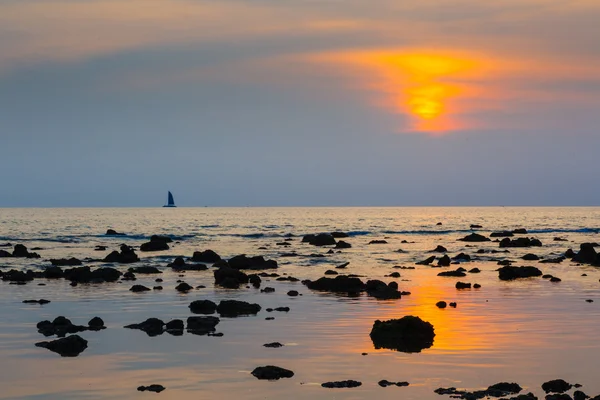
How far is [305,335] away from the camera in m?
29.4

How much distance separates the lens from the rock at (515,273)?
56597 mm

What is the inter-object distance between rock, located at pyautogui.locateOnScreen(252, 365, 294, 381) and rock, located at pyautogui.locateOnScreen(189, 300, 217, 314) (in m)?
14.3

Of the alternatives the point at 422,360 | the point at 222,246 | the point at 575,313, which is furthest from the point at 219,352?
the point at 222,246

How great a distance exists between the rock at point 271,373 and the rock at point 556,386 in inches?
265

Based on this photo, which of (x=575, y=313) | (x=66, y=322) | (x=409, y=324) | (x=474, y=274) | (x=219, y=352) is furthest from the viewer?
(x=474, y=274)

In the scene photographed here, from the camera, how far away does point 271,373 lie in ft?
72.8

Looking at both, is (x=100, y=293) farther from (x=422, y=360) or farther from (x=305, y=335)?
(x=422, y=360)

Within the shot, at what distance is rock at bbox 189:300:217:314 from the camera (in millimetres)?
36594

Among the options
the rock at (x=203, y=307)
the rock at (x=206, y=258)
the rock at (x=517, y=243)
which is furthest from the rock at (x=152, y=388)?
the rock at (x=517, y=243)

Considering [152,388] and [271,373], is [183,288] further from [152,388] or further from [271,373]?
[152,388]

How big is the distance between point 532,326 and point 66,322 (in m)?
18.1

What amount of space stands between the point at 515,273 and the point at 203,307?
1117 inches

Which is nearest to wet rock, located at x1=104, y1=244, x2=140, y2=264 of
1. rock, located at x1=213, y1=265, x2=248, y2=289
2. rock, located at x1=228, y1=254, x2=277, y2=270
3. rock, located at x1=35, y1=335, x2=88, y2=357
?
rock, located at x1=228, y1=254, x2=277, y2=270

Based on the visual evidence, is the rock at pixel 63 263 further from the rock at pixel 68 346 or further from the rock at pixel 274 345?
the rock at pixel 274 345
